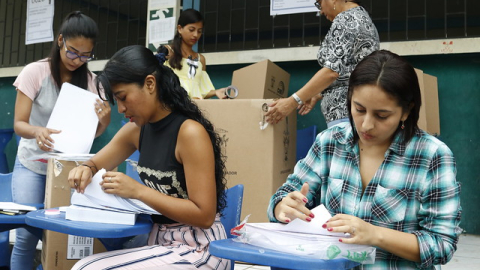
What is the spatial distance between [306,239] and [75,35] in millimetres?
1760

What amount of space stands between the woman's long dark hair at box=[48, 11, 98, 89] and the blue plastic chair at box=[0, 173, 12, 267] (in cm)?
62

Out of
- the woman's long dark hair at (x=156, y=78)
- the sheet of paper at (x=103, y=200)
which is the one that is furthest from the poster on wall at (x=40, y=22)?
the sheet of paper at (x=103, y=200)

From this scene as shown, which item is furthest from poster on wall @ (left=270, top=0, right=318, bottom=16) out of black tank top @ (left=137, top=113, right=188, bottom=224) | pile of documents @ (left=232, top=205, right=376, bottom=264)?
pile of documents @ (left=232, top=205, right=376, bottom=264)

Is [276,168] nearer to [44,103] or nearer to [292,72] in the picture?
[44,103]

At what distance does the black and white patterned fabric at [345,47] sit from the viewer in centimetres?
225

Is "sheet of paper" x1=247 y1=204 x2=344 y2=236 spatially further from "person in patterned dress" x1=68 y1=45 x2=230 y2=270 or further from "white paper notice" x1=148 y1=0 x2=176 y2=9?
"white paper notice" x1=148 y1=0 x2=176 y2=9

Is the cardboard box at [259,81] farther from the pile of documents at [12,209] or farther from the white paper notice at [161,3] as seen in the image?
the pile of documents at [12,209]

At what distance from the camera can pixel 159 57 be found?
1.80 metres

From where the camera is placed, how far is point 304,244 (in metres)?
1.05

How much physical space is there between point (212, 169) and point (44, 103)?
4.16ft

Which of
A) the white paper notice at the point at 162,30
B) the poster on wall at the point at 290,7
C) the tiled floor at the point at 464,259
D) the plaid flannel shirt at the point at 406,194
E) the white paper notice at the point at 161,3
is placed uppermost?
the white paper notice at the point at 161,3

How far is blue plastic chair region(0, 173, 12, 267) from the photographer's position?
2.62 meters

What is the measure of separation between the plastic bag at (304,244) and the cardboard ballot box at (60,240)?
1.24 meters

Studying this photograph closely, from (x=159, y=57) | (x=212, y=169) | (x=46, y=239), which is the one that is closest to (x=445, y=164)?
(x=212, y=169)
